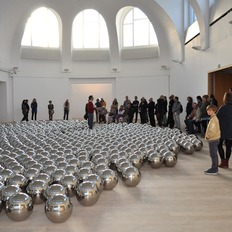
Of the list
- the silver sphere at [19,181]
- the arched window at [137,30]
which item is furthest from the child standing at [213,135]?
the arched window at [137,30]

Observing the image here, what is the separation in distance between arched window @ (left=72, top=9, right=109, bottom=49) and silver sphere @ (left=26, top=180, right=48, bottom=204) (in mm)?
21258

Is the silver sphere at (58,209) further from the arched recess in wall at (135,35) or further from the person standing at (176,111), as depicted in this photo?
the arched recess in wall at (135,35)

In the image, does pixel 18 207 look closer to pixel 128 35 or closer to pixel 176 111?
pixel 176 111

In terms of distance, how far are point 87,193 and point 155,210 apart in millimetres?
1017

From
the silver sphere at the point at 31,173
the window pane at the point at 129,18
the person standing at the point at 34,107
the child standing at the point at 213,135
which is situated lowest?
the silver sphere at the point at 31,173

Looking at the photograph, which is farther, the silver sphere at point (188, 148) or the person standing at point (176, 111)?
the person standing at point (176, 111)

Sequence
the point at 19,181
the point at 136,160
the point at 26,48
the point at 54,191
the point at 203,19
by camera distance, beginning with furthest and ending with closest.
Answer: the point at 26,48 → the point at 203,19 → the point at 136,160 → the point at 19,181 → the point at 54,191

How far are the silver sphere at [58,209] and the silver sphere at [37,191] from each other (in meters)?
0.65

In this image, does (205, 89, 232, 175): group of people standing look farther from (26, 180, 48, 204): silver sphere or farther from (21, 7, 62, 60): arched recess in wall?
(21, 7, 62, 60): arched recess in wall

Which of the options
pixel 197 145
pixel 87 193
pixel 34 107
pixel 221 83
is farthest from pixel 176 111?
pixel 34 107

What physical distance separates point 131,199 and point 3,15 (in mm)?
17451

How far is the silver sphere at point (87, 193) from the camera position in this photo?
174 inches

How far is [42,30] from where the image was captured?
2394 centimetres

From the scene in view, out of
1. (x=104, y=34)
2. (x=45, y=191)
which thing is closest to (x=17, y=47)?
(x=104, y=34)
